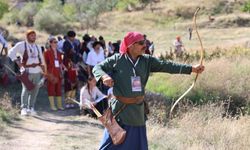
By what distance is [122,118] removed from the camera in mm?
5680

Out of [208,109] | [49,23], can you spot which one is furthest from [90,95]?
[49,23]

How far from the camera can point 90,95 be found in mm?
10844

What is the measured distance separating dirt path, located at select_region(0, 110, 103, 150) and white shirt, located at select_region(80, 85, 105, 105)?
395mm

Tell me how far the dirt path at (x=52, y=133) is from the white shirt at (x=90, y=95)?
395mm

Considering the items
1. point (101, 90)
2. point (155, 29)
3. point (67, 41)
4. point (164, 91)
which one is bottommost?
point (155, 29)

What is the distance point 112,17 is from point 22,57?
60600mm

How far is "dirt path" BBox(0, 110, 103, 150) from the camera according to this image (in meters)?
8.23

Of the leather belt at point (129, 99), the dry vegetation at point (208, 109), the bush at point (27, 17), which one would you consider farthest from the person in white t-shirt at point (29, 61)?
the bush at point (27, 17)

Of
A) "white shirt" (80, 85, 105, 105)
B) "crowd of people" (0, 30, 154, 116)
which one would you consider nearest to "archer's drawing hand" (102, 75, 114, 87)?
"crowd of people" (0, 30, 154, 116)

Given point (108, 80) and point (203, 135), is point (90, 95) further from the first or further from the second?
point (108, 80)

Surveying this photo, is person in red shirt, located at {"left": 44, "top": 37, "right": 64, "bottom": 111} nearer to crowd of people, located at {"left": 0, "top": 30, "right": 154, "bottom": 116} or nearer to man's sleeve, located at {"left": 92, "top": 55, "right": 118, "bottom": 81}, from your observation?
crowd of people, located at {"left": 0, "top": 30, "right": 154, "bottom": 116}

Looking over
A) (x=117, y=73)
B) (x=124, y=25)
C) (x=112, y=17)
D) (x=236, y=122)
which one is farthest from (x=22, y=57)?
(x=112, y=17)

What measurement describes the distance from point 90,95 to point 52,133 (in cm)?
185

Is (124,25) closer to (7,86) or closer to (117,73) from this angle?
(7,86)
